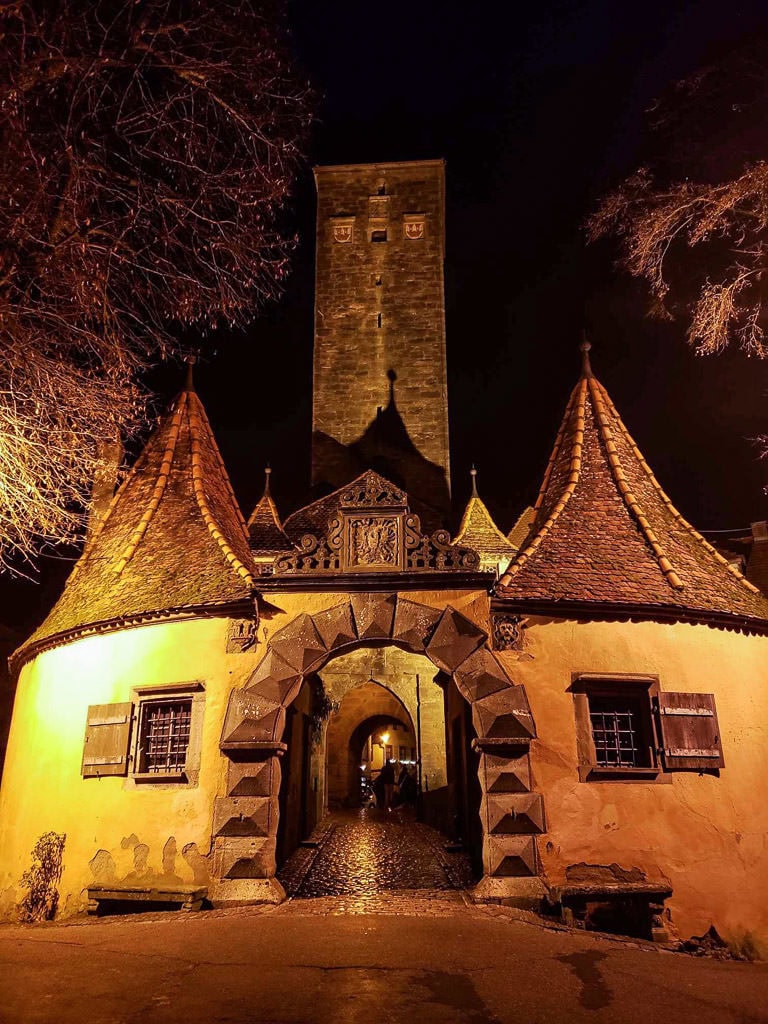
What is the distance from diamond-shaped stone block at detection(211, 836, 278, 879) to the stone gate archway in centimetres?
1

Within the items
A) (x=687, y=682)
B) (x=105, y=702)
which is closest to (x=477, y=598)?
(x=687, y=682)

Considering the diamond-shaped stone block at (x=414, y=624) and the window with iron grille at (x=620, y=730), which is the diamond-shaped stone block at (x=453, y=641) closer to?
the diamond-shaped stone block at (x=414, y=624)

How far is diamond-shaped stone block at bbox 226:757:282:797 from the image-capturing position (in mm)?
9125

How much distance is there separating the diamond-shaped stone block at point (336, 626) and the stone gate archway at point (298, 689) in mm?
12

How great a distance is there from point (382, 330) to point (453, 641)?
1573 centimetres

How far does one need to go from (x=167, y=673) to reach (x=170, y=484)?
362cm

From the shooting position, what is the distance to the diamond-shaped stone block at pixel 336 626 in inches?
383

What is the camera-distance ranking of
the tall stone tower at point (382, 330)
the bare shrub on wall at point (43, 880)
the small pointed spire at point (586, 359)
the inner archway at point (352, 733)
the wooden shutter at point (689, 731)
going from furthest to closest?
the tall stone tower at point (382, 330) → the inner archway at point (352, 733) → the small pointed spire at point (586, 359) → the bare shrub on wall at point (43, 880) → the wooden shutter at point (689, 731)

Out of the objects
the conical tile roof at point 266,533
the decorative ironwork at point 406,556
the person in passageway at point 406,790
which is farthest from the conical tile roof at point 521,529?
the decorative ironwork at point 406,556

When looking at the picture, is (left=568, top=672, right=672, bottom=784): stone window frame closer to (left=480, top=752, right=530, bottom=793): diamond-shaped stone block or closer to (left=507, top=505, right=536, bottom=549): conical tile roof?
(left=480, top=752, right=530, bottom=793): diamond-shaped stone block

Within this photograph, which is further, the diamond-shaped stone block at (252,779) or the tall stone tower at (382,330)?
the tall stone tower at (382,330)

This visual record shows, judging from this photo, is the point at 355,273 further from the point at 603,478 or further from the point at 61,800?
the point at 61,800

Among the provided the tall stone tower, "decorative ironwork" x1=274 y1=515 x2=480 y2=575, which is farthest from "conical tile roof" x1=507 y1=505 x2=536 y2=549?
"decorative ironwork" x1=274 y1=515 x2=480 y2=575

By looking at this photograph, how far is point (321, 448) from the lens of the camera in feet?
74.1
